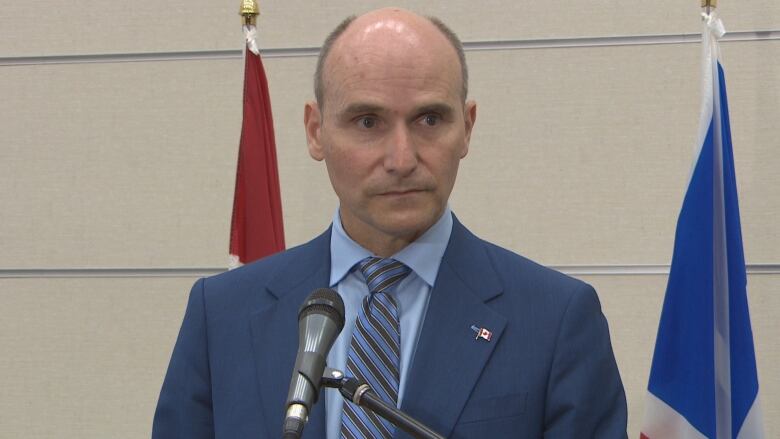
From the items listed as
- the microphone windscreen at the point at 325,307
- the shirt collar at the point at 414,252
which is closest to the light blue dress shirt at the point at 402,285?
the shirt collar at the point at 414,252

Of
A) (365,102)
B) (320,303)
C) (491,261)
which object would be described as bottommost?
(320,303)

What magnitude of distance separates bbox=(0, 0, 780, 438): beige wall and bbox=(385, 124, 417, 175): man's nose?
60.7 inches

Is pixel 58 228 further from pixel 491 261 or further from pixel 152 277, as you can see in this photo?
pixel 491 261

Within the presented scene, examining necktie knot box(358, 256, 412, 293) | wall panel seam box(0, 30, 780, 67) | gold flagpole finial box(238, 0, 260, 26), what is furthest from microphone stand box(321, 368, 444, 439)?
wall panel seam box(0, 30, 780, 67)

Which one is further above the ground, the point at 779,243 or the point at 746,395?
the point at 779,243

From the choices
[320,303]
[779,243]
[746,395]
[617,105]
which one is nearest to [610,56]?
[617,105]

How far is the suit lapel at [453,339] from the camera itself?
4.50 ft

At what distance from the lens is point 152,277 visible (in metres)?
3.05

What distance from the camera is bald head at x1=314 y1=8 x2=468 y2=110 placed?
143 centimetres

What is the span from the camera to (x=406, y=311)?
1.49 m

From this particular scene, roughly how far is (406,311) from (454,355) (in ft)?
0.38

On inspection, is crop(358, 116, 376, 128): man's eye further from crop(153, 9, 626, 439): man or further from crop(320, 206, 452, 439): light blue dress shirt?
crop(320, 206, 452, 439): light blue dress shirt

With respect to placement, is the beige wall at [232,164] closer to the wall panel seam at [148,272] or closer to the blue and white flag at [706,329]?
the wall panel seam at [148,272]

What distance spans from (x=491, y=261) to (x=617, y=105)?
1.43 m
